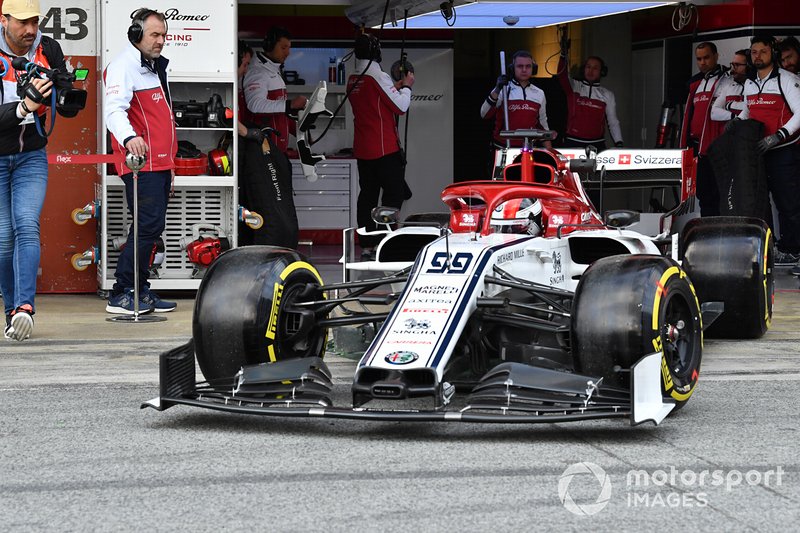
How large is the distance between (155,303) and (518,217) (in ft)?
11.2

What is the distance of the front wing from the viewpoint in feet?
16.4

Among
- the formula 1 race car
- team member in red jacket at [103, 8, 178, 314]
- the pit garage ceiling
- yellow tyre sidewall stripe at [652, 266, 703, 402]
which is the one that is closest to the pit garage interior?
the pit garage ceiling

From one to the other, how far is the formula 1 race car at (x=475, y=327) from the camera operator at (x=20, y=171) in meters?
2.02

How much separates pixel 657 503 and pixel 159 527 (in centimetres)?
155

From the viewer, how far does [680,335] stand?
5.76 metres

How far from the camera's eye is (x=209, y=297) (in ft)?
19.4

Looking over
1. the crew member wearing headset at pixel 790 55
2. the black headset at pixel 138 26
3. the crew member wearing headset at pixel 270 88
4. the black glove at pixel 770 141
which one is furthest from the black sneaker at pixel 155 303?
the crew member wearing headset at pixel 790 55

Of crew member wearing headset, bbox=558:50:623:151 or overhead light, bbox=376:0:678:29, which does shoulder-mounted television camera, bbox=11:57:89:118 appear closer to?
overhead light, bbox=376:0:678:29

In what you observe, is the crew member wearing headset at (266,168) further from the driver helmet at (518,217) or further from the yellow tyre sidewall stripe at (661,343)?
the yellow tyre sidewall stripe at (661,343)

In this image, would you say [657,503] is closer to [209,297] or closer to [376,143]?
[209,297]

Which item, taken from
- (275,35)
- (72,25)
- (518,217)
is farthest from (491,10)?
(518,217)

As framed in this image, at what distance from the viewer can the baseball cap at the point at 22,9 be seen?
767 cm

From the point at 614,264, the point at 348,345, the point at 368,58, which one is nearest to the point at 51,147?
the point at 368,58

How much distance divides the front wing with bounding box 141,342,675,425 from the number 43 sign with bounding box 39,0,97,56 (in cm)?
526
